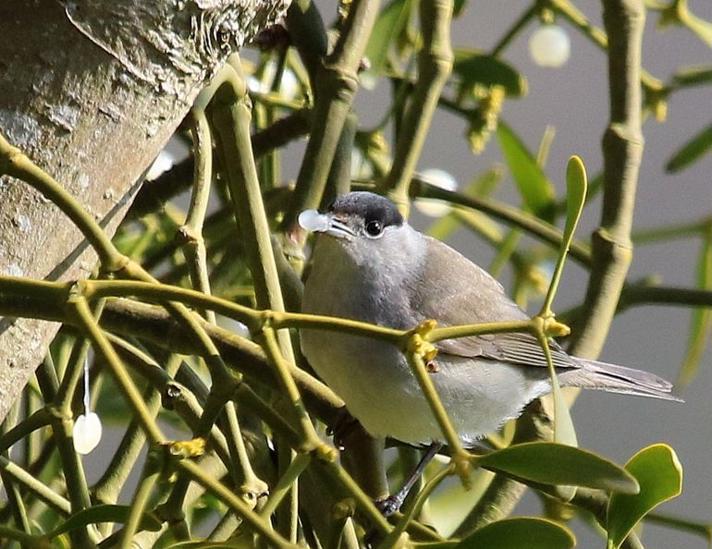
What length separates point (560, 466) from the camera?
511 mm

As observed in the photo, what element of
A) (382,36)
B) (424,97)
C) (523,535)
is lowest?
(523,535)

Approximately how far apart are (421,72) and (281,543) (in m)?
0.64

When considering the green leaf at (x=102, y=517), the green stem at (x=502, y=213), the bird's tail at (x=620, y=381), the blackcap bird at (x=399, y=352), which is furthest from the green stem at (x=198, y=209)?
the bird's tail at (x=620, y=381)

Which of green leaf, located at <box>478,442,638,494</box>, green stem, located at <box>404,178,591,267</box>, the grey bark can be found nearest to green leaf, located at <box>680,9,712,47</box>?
green stem, located at <box>404,178,591,267</box>

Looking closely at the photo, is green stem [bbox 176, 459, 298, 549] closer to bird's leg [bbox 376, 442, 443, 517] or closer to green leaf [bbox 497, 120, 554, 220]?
bird's leg [bbox 376, 442, 443, 517]

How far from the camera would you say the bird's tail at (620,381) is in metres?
1.35

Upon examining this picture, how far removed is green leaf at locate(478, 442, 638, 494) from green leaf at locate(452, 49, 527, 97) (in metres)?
0.76

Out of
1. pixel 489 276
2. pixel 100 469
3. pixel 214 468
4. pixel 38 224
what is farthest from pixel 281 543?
pixel 100 469

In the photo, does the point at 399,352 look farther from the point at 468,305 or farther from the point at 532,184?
the point at 532,184

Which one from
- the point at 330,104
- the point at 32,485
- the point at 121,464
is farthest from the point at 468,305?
the point at 32,485

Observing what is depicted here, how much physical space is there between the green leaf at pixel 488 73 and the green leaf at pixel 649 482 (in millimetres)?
710

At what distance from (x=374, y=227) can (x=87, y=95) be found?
589 mm

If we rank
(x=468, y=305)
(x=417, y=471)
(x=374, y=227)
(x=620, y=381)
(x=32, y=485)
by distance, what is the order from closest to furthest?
(x=32, y=485)
(x=417, y=471)
(x=374, y=227)
(x=468, y=305)
(x=620, y=381)

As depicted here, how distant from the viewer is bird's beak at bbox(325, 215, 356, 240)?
3.45 feet
